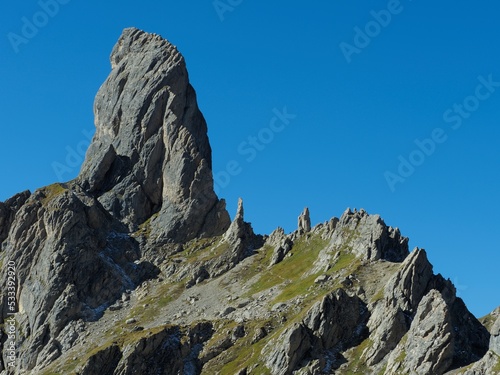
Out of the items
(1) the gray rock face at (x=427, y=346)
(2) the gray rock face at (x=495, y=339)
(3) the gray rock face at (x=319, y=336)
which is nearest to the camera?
(2) the gray rock face at (x=495, y=339)

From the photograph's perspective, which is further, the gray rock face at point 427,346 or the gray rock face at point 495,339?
the gray rock face at point 427,346

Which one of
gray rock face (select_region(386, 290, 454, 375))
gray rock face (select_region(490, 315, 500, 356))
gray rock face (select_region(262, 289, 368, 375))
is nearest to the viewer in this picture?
gray rock face (select_region(490, 315, 500, 356))

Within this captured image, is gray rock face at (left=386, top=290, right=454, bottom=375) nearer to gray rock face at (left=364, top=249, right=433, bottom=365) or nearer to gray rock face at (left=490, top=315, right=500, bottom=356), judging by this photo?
gray rock face at (left=364, top=249, right=433, bottom=365)

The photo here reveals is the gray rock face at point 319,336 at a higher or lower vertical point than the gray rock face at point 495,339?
higher

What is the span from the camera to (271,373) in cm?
16925

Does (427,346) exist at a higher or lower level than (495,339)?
higher

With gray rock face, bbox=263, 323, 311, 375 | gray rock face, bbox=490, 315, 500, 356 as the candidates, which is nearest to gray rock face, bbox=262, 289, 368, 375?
gray rock face, bbox=263, 323, 311, 375

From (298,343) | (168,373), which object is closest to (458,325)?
(298,343)

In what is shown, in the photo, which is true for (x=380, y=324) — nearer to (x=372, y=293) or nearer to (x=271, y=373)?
(x=372, y=293)

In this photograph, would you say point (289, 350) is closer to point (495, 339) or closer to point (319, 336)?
point (319, 336)

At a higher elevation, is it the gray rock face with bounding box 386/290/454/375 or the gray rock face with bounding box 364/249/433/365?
the gray rock face with bounding box 364/249/433/365

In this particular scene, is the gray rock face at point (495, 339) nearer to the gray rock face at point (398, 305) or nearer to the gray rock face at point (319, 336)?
the gray rock face at point (398, 305)

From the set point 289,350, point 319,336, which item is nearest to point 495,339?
point 319,336

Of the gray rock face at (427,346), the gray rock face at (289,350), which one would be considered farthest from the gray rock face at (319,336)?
the gray rock face at (427,346)
